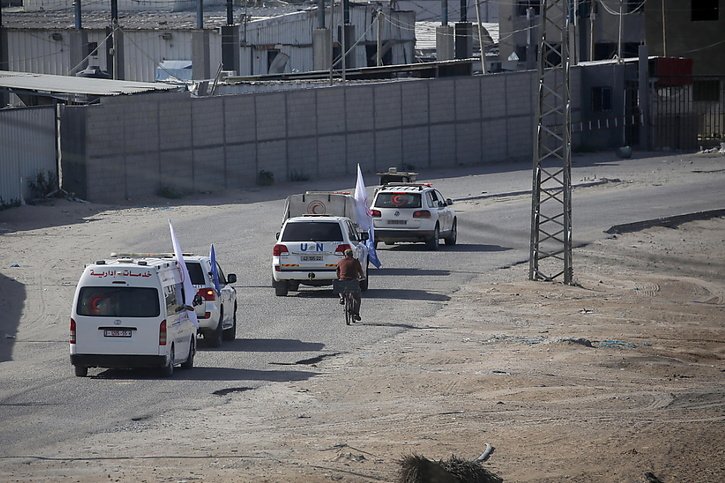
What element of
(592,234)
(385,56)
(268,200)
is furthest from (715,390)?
(385,56)

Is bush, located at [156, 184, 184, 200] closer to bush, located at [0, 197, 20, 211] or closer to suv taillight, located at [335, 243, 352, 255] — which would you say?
bush, located at [0, 197, 20, 211]

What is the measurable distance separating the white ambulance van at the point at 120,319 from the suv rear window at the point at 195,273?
3130 millimetres

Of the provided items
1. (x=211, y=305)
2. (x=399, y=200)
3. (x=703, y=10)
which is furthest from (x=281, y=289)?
(x=703, y=10)

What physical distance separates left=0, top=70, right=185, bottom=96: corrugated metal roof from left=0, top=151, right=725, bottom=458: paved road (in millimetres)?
6646

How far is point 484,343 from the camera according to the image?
2366cm

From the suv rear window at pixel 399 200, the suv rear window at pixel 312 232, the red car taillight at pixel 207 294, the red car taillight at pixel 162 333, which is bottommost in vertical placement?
the red car taillight at pixel 162 333

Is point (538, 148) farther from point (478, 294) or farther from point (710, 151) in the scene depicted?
point (710, 151)

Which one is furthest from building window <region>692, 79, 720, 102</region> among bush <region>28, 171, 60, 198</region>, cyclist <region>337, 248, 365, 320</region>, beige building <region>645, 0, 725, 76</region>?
cyclist <region>337, 248, 365, 320</region>

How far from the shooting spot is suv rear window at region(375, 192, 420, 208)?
121 ft

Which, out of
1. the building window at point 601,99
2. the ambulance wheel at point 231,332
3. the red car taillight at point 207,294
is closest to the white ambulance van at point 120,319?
the red car taillight at point 207,294

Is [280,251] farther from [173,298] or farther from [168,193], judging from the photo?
[168,193]

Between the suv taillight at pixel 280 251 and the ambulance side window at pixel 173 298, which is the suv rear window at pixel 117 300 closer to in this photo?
the ambulance side window at pixel 173 298

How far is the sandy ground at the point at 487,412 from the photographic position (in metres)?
14.2

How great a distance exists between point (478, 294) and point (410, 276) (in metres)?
3.32
